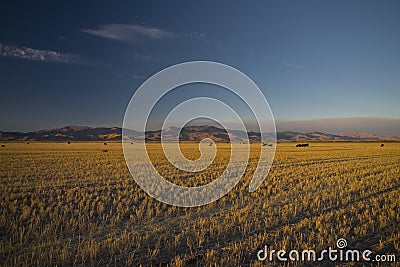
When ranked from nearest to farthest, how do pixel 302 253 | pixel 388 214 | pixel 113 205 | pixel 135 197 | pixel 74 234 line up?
pixel 302 253 < pixel 74 234 < pixel 388 214 < pixel 113 205 < pixel 135 197

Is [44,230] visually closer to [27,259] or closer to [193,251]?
[27,259]

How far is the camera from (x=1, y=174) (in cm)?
1619

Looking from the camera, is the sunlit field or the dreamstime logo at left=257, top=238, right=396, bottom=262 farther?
the sunlit field

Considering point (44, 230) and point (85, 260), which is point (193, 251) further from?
point (44, 230)

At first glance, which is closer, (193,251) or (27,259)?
(27,259)

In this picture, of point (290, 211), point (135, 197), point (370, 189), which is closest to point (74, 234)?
point (135, 197)

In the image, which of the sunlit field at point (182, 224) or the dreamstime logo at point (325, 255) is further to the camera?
the sunlit field at point (182, 224)

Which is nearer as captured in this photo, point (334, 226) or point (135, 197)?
point (334, 226)

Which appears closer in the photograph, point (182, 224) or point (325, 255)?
point (325, 255)

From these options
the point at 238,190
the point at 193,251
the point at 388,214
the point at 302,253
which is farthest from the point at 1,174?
the point at 388,214

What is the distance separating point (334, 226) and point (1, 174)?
55.5 ft

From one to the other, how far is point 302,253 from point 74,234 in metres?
5.23

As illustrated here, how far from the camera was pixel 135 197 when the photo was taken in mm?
11102

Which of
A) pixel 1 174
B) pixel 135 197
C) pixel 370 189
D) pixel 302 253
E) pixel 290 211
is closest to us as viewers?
pixel 302 253
